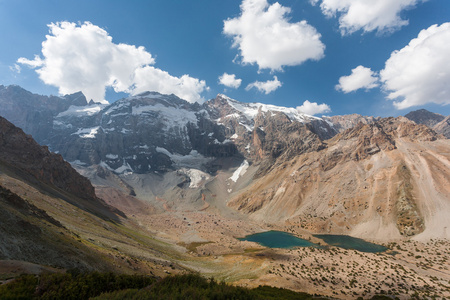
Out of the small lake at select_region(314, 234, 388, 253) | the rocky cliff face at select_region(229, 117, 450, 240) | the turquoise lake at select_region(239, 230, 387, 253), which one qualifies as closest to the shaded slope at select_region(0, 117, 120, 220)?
the turquoise lake at select_region(239, 230, 387, 253)

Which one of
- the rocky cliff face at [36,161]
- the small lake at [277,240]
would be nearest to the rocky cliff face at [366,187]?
the small lake at [277,240]

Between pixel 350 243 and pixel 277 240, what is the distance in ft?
95.7

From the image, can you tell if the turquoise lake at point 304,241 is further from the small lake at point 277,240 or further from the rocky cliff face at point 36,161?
the rocky cliff face at point 36,161

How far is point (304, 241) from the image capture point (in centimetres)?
9650

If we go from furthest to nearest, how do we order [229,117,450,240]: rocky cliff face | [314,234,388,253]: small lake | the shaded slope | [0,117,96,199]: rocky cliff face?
[229,117,450,240]: rocky cliff face → [0,117,96,199]: rocky cliff face → the shaded slope → [314,234,388,253]: small lake

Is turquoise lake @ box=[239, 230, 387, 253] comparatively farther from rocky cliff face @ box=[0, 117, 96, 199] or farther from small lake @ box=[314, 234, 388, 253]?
rocky cliff face @ box=[0, 117, 96, 199]

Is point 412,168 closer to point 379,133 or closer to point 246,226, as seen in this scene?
point 379,133

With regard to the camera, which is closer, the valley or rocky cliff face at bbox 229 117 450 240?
the valley

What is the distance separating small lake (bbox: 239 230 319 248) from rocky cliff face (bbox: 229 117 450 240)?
1616cm

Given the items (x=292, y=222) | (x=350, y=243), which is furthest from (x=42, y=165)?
(x=350, y=243)

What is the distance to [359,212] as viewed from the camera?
110625 mm

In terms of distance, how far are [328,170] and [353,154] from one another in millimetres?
19051

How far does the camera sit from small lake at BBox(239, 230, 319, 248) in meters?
91.8

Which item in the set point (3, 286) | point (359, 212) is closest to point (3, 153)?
point (3, 286)
